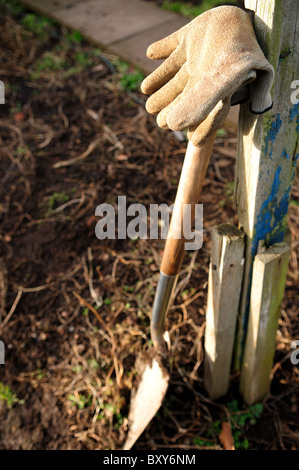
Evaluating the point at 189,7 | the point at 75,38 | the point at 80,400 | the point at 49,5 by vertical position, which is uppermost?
the point at 49,5

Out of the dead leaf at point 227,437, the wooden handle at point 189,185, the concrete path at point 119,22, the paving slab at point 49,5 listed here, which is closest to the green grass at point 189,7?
the concrete path at point 119,22

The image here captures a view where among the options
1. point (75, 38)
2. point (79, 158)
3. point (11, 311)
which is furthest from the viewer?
point (75, 38)

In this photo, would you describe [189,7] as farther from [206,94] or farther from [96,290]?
[206,94]

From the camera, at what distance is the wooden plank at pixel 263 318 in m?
1.62

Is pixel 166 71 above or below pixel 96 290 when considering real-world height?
above

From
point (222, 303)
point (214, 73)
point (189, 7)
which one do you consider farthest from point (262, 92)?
point (189, 7)

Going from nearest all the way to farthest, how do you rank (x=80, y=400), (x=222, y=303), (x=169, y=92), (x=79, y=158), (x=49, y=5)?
(x=169, y=92)
(x=222, y=303)
(x=80, y=400)
(x=79, y=158)
(x=49, y=5)

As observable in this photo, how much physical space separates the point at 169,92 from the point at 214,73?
0.63 feet

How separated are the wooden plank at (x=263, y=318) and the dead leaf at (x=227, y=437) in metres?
0.15

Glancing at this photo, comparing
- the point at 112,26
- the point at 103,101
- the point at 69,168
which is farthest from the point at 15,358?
the point at 112,26

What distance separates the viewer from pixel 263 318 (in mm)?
1778

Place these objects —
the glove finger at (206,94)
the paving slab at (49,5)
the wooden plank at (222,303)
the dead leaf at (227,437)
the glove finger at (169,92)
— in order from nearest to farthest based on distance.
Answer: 1. the glove finger at (206,94)
2. the glove finger at (169,92)
3. the wooden plank at (222,303)
4. the dead leaf at (227,437)
5. the paving slab at (49,5)

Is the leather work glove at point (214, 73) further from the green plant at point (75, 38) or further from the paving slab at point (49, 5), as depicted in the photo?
the paving slab at point (49, 5)
